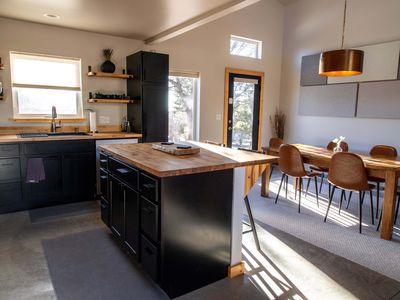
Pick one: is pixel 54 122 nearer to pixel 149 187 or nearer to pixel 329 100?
pixel 149 187

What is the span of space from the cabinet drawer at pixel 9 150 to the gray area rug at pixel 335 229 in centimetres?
306

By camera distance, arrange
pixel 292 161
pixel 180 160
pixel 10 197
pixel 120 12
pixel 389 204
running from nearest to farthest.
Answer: pixel 180 160 < pixel 389 204 < pixel 120 12 < pixel 10 197 < pixel 292 161

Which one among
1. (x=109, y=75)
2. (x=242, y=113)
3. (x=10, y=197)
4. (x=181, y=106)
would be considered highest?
(x=109, y=75)

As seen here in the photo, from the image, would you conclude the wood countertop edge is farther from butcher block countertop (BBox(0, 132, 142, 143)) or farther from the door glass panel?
the door glass panel

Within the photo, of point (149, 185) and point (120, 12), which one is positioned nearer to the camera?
point (149, 185)

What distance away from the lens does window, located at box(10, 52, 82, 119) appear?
412 cm

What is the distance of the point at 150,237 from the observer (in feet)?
6.79

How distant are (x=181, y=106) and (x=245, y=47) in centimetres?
196

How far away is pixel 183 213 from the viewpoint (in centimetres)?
201

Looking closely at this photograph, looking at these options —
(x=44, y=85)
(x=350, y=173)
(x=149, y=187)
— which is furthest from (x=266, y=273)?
(x=44, y=85)

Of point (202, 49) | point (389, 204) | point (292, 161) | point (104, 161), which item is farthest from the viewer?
point (202, 49)

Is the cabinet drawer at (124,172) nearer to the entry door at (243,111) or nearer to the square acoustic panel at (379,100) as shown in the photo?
the entry door at (243,111)

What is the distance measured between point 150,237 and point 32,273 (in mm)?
1080

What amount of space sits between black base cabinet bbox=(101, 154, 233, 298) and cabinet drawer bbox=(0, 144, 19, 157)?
1.98 meters
